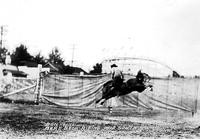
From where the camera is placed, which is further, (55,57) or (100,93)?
(55,57)

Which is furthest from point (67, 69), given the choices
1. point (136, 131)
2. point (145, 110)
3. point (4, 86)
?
point (136, 131)

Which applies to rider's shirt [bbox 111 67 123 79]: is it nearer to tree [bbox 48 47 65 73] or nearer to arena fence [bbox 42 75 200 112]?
arena fence [bbox 42 75 200 112]

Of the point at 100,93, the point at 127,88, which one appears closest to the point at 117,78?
the point at 127,88

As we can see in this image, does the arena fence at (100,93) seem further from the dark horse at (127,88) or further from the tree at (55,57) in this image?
the tree at (55,57)

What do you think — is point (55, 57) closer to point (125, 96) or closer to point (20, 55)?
point (20, 55)

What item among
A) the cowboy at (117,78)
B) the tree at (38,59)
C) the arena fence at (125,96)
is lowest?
the arena fence at (125,96)

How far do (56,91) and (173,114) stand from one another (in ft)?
22.0

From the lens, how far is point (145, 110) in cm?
1748

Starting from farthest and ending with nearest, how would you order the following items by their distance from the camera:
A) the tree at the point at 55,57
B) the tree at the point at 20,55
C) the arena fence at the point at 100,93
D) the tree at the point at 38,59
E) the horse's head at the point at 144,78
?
1. the tree at the point at 55,57
2. the tree at the point at 38,59
3. the tree at the point at 20,55
4. the horse's head at the point at 144,78
5. the arena fence at the point at 100,93

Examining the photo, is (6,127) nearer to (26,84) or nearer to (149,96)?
(149,96)

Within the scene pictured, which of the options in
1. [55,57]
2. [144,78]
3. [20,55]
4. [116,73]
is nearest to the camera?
[144,78]

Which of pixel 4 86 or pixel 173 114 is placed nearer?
pixel 173 114

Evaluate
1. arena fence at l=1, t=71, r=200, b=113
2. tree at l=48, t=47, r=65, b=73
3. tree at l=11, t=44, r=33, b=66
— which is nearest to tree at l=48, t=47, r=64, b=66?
tree at l=48, t=47, r=65, b=73


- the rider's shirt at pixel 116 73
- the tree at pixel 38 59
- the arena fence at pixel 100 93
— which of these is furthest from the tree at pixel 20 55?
the rider's shirt at pixel 116 73
